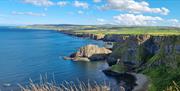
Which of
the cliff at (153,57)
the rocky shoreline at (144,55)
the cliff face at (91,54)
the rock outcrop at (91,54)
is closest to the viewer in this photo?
the cliff at (153,57)

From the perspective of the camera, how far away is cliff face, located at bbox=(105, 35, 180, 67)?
383 feet

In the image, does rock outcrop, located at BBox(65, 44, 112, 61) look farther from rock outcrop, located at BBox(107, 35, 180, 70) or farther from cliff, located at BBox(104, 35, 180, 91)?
rock outcrop, located at BBox(107, 35, 180, 70)

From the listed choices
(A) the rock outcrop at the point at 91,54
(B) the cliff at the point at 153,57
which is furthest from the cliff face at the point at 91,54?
(B) the cliff at the point at 153,57

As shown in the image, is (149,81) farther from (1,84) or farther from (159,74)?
(1,84)

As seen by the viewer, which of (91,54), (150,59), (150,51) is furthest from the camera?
(91,54)

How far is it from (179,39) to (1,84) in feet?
221

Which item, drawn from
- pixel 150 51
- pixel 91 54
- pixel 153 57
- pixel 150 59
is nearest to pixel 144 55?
pixel 150 51

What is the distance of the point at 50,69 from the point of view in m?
141

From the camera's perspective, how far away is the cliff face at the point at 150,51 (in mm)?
116838

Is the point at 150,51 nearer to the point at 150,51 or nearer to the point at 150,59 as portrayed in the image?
the point at 150,51

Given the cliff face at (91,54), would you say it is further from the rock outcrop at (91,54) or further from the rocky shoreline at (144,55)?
the rocky shoreline at (144,55)

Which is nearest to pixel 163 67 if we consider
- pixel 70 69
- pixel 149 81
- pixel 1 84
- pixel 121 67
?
pixel 149 81

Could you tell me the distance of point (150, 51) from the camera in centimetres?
14038

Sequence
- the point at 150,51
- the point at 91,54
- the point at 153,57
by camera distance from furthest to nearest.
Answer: the point at 91,54, the point at 150,51, the point at 153,57
